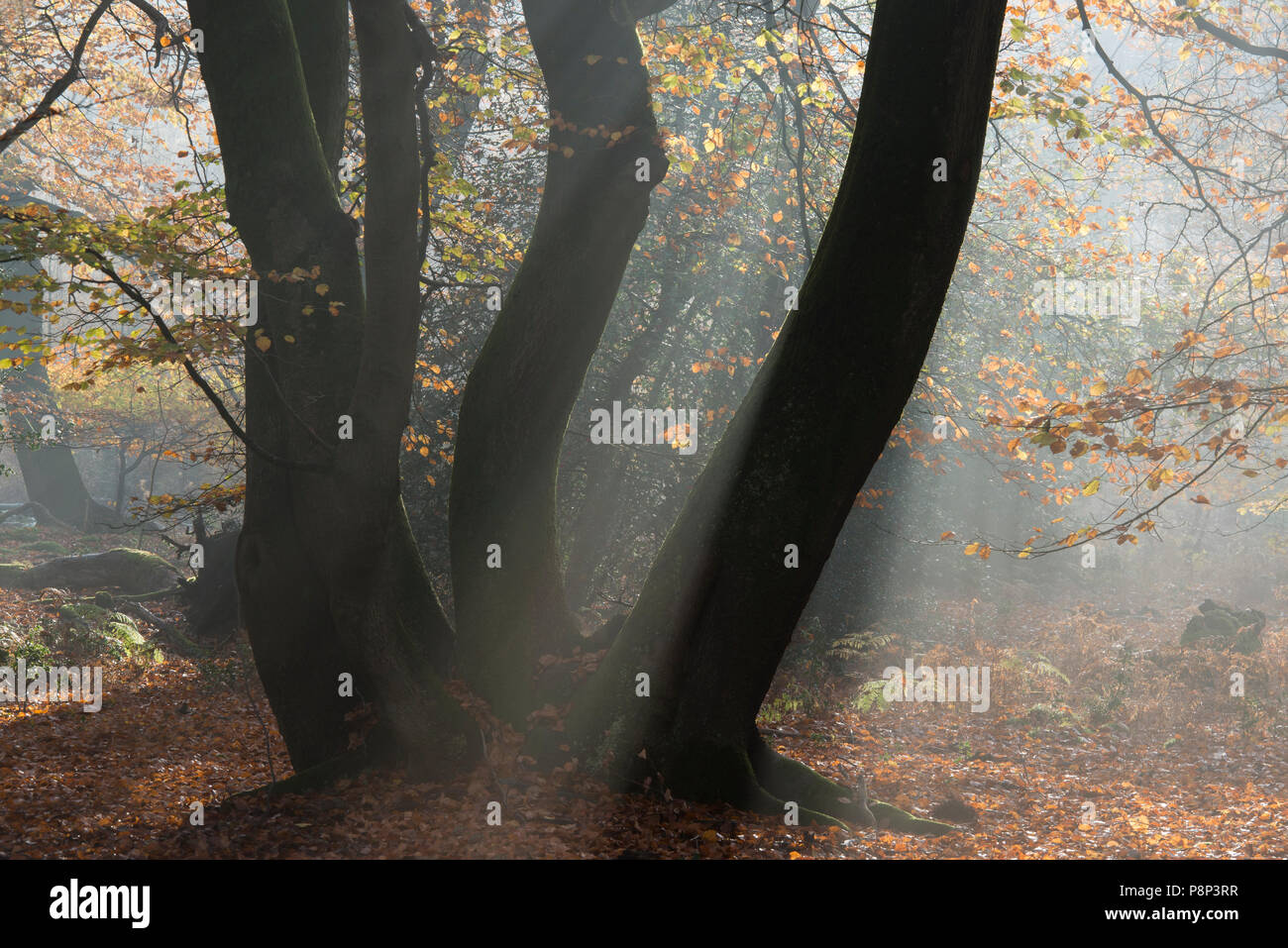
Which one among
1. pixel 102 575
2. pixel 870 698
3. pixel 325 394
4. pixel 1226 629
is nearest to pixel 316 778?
pixel 325 394

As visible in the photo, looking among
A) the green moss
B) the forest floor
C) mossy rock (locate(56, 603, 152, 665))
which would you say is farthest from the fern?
the green moss

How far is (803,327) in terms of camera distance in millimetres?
4867

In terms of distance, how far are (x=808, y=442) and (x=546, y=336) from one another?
1984mm

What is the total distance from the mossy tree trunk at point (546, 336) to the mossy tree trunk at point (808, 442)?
0.85 metres

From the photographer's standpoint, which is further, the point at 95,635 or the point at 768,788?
the point at 95,635

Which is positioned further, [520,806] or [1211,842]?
[1211,842]

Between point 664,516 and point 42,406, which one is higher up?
point 42,406

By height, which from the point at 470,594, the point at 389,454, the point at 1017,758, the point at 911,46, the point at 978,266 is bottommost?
the point at 1017,758

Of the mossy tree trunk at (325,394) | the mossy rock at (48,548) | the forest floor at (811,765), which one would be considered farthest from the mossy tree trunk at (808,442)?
the mossy rock at (48,548)

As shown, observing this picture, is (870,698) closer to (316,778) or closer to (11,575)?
(316,778)

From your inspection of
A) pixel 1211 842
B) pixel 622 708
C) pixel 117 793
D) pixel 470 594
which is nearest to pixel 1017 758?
pixel 1211 842

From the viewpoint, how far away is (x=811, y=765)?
7.88 m

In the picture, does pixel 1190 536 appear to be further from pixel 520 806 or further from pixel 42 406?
pixel 42 406
